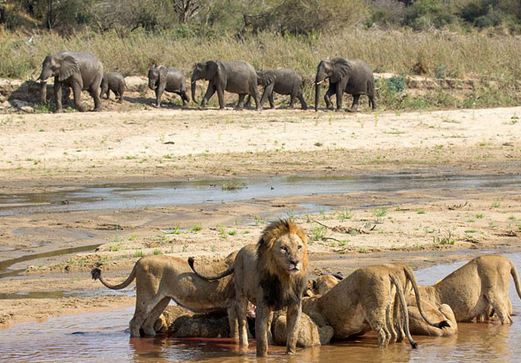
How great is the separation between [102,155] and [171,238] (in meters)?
8.96

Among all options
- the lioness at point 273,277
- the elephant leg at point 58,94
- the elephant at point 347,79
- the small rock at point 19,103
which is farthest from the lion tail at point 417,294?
the elephant at point 347,79

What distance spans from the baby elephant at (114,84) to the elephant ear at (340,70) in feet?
19.2

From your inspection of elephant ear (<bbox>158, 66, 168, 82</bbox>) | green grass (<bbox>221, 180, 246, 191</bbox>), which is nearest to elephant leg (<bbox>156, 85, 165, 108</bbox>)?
elephant ear (<bbox>158, 66, 168, 82</bbox>)

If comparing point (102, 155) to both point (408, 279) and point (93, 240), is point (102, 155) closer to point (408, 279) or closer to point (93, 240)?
point (93, 240)

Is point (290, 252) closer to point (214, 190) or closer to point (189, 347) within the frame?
point (189, 347)

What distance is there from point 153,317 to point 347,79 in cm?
2285

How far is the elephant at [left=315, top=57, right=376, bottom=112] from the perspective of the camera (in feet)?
105

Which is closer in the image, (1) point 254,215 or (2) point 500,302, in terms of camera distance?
(2) point 500,302

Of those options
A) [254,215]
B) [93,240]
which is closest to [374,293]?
[93,240]

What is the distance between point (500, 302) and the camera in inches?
404

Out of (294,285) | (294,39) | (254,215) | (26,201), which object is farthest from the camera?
(294,39)

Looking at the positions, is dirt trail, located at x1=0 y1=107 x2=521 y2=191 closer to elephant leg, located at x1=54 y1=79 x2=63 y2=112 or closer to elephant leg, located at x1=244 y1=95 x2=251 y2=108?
elephant leg, located at x1=54 y1=79 x2=63 y2=112

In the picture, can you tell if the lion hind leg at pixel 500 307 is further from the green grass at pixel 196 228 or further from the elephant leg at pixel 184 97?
the elephant leg at pixel 184 97

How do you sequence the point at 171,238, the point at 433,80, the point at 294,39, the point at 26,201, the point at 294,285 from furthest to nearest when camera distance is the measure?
the point at 294,39 → the point at 433,80 → the point at 26,201 → the point at 171,238 → the point at 294,285
